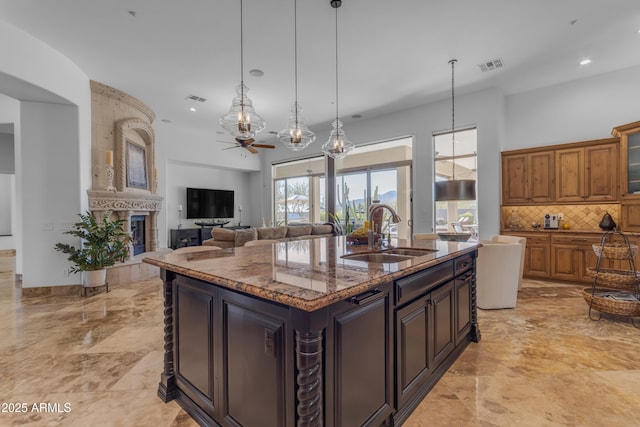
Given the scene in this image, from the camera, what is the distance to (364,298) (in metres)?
1.35

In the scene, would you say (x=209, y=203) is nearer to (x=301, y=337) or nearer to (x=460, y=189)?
(x=460, y=189)

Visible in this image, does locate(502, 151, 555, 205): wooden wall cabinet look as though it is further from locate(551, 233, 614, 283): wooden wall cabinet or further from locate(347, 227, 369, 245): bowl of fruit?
locate(347, 227, 369, 245): bowl of fruit

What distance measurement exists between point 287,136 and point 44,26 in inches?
119

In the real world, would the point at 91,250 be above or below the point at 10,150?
below

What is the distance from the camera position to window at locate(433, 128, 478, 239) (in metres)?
5.61

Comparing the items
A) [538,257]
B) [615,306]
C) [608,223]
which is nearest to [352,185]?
[538,257]

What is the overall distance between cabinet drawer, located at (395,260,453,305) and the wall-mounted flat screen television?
7.42 meters

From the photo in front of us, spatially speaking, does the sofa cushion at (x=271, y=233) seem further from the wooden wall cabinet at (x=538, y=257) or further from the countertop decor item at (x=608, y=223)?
the countertop decor item at (x=608, y=223)

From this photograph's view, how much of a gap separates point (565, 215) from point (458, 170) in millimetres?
1879

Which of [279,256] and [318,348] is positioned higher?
[279,256]

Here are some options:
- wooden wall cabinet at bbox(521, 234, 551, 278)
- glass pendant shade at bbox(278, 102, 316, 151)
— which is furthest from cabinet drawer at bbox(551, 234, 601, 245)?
glass pendant shade at bbox(278, 102, 316, 151)

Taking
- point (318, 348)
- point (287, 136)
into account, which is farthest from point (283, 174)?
point (318, 348)

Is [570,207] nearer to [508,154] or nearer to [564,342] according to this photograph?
[508,154]

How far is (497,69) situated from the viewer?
15.0 feet
